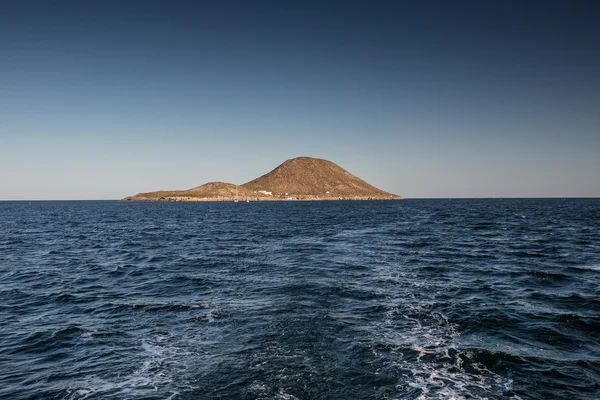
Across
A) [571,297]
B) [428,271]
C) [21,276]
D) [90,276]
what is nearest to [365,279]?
[428,271]

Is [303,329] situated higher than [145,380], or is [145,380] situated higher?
[303,329]

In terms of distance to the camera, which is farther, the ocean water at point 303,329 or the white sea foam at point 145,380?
the ocean water at point 303,329

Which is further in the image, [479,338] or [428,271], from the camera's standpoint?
[428,271]

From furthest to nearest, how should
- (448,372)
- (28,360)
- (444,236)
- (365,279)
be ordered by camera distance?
(444,236)
(365,279)
(28,360)
(448,372)

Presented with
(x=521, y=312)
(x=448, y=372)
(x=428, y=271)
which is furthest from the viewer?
(x=428, y=271)

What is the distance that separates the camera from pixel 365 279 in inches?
933

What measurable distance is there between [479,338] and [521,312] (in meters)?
4.77

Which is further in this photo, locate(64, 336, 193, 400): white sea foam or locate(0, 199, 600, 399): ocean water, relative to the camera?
locate(0, 199, 600, 399): ocean water

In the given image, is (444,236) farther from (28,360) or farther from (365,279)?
(28,360)

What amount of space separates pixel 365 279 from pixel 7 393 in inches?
742

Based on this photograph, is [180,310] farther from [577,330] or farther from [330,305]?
[577,330]

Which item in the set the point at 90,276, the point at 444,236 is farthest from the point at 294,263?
the point at 444,236

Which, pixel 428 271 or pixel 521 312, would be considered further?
pixel 428 271

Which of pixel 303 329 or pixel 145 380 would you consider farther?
pixel 303 329
